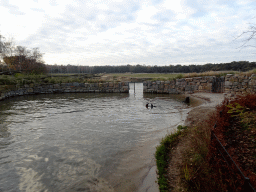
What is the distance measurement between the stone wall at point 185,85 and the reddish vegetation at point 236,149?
567 inches

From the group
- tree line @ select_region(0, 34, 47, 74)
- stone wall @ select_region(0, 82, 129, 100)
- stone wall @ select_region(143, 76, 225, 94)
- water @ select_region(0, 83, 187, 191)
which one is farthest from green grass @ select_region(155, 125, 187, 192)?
tree line @ select_region(0, 34, 47, 74)

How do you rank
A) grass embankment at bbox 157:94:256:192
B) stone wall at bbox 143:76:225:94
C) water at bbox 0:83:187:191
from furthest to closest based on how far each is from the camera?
stone wall at bbox 143:76:225:94, water at bbox 0:83:187:191, grass embankment at bbox 157:94:256:192

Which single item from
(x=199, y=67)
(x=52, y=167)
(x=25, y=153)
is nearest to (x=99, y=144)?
(x=52, y=167)

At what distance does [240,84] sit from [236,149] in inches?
355

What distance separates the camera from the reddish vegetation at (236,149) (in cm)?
305

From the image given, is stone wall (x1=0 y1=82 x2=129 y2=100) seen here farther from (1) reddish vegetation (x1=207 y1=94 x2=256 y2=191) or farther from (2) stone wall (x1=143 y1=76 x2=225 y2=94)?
(1) reddish vegetation (x1=207 y1=94 x2=256 y2=191)

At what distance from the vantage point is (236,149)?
4258 mm

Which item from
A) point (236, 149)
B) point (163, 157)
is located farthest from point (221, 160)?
point (163, 157)

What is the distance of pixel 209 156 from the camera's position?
4039mm

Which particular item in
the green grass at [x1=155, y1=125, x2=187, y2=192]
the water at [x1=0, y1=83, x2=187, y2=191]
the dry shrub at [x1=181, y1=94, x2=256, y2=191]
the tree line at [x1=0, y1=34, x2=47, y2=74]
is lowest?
the water at [x1=0, y1=83, x2=187, y2=191]

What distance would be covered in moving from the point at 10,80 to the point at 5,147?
19710 mm

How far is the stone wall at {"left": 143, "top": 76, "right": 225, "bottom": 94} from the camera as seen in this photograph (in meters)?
19.8

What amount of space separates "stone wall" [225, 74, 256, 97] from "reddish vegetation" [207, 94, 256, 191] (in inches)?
211

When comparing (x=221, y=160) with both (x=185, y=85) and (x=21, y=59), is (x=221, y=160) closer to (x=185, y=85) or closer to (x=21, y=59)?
(x=185, y=85)
